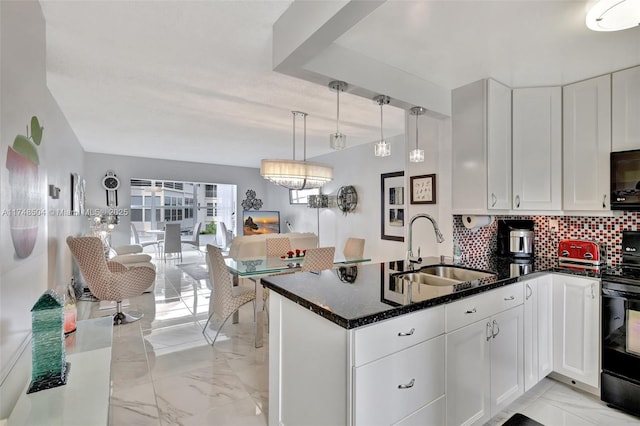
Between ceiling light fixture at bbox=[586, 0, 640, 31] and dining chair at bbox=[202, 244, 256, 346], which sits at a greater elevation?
ceiling light fixture at bbox=[586, 0, 640, 31]

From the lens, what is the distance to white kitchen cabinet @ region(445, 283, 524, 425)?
1.58m

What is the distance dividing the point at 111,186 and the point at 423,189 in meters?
6.94

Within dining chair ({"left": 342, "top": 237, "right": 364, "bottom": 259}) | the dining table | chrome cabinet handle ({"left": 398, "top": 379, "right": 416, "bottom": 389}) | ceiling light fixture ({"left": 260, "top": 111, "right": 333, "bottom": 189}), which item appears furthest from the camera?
dining chair ({"left": 342, "top": 237, "right": 364, "bottom": 259})

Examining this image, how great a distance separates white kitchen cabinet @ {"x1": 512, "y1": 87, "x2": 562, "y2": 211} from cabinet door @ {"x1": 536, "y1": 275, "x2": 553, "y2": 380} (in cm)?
68

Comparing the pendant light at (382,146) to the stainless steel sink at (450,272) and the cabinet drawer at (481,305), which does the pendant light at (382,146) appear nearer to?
the stainless steel sink at (450,272)

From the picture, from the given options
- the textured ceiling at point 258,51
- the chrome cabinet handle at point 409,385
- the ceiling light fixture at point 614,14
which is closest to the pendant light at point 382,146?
the textured ceiling at point 258,51

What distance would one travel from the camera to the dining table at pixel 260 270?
3.05 meters

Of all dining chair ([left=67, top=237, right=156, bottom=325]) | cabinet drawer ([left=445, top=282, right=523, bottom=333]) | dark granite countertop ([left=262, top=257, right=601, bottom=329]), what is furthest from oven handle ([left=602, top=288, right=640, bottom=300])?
dining chair ([left=67, top=237, right=156, bottom=325])

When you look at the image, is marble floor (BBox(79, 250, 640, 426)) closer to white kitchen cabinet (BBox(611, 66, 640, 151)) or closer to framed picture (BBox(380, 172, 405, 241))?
white kitchen cabinet (BBox(611, 66, 640, 151))

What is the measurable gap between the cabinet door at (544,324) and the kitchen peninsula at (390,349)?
0.30 metres

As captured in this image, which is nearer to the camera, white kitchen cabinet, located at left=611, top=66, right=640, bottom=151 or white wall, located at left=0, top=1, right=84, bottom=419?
white wall, located at left=0, top=1, right=84, bottom=419

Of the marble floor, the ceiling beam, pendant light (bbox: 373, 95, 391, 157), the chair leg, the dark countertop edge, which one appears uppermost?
the ceiling beam

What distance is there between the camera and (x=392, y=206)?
523 cm

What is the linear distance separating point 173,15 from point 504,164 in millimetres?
2699
